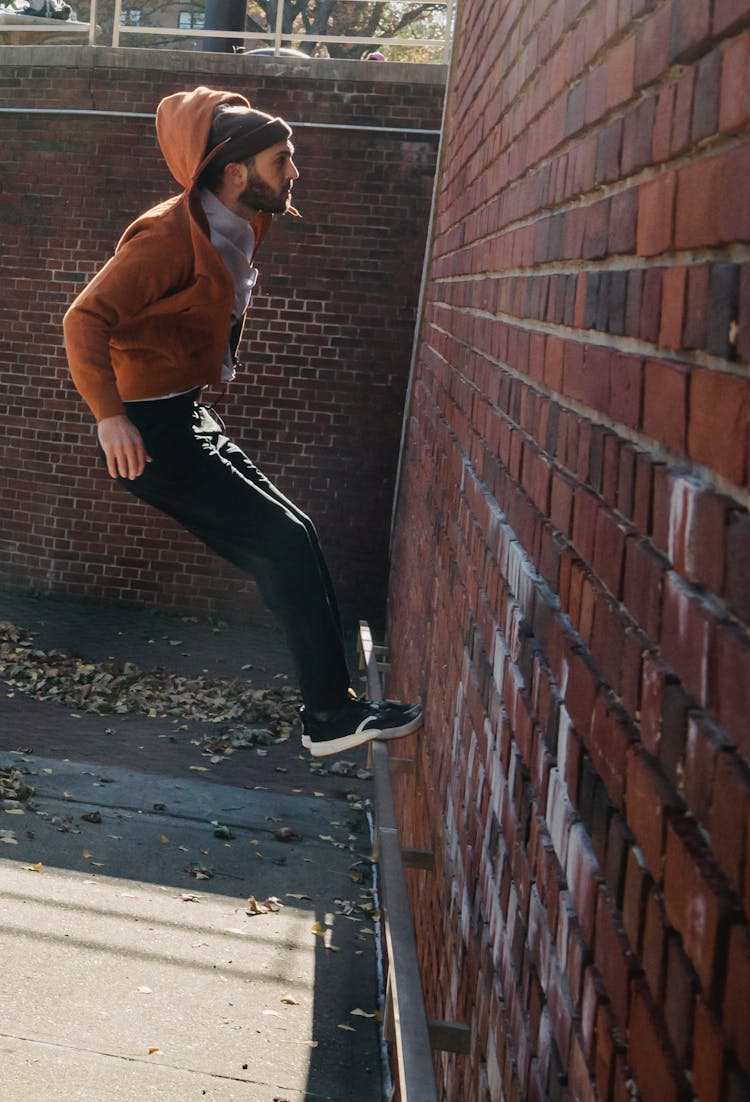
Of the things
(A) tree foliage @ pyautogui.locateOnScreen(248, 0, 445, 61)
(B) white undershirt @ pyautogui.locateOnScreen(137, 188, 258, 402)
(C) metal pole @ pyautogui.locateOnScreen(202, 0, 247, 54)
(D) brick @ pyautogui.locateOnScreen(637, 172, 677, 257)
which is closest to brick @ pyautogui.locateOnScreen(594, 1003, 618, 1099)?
(D) brick @ pyautogui.locateOnScreen(637, 172, 677, 257)

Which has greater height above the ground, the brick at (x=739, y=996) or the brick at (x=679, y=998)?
the brick at (x=739, y=996)

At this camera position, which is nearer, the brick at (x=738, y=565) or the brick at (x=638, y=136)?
the brick at (x=738, y=565)

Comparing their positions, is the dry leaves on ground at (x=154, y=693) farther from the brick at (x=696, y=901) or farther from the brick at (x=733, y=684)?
the brick at (x=733, y=684)

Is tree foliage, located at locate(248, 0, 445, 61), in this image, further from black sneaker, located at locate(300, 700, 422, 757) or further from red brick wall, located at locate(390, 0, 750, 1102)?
red brick wall, located at locate(390, 0, 750, 1102)

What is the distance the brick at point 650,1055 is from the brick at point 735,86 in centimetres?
83

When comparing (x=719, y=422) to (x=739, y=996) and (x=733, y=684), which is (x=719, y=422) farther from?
(x=739, y=996)

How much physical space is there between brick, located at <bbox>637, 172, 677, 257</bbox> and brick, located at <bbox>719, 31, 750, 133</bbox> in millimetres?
180

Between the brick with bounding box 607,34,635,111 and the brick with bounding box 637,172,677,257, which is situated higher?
the brick with bounding box 607,34,635,111

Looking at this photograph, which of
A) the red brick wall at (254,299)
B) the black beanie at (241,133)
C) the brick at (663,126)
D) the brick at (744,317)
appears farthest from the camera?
the red brick wall at (254,299)

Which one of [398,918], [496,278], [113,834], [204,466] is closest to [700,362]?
→ [496,278]

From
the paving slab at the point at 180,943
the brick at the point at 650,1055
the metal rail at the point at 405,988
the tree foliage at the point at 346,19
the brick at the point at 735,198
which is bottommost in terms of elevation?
the paving slab at the point at 180,943

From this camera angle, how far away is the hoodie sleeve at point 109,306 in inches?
158

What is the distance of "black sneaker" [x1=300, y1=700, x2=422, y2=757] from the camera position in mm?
4348

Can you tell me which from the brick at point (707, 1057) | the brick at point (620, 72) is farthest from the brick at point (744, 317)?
the brick at point (620, 72)
